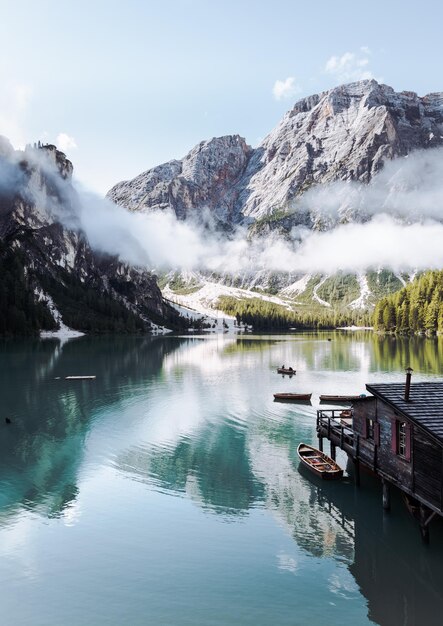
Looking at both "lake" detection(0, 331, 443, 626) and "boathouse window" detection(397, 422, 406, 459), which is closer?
"lake" detection(0, 331, 443, 626)

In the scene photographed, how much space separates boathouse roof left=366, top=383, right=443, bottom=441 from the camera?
28203mm

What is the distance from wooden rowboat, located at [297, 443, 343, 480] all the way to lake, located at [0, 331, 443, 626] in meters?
0.92

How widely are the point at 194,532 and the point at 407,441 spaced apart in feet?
48.4

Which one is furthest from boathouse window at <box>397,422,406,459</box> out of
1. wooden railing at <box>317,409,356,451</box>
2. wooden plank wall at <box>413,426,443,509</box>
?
wooden railing at <box>317,409,356,451</box>

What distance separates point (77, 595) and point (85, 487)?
16070mm

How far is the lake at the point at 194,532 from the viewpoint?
23.1 metres

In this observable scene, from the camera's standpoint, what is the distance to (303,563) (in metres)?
27.1

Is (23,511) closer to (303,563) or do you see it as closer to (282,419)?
(303,563)

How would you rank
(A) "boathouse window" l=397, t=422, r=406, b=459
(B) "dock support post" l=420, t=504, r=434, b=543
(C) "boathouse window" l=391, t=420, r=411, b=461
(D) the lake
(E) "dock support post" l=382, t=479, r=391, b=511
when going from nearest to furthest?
1. (D) the lake
2. (B) "dock support post" l=420, t=504, r=434, b=543
3. (C) "boathouse window" l=391, t=420, r=411, b=461
4. (A) "boathouse window" l=397, t=422, r=406, b=459
5. (E) "dock support post" l=382, t=479, r=391, b=511

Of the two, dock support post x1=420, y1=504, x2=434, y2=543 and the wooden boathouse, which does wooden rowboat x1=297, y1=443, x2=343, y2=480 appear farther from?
dock support post x1=420, y1=504, x2=434, y2=543

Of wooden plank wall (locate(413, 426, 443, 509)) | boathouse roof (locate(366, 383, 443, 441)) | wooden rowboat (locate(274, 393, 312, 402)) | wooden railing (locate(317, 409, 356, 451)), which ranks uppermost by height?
boathouse roof (locate(366, 383, 443, 441))

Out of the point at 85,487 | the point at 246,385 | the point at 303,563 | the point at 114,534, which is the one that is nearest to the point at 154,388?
the point at 246,385

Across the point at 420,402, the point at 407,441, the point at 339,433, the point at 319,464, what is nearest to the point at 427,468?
the point at 407,441

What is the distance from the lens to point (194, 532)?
31.2m
